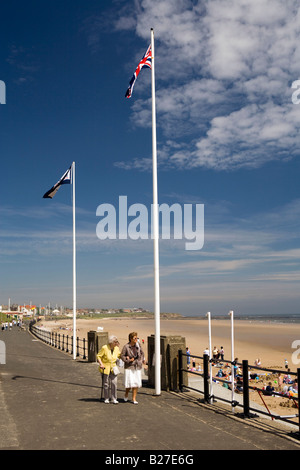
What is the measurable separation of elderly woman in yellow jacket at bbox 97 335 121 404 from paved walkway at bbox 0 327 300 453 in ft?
1.04

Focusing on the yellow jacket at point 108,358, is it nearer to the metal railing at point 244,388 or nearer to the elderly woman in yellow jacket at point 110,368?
the elderly woman in yellow jacket at point 110,368

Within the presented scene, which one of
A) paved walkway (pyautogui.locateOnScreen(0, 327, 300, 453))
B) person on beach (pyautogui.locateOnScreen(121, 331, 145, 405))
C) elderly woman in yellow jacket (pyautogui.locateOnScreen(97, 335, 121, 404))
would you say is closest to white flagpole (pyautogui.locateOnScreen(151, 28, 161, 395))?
paved walkway (pyautogui.locateOnScreen(0, 327, 300, 453))

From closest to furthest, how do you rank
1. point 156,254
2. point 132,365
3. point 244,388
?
point 244,388 → point 132,365 → point 156,254

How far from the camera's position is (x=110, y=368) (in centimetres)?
973

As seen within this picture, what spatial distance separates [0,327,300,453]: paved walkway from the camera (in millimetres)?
6539

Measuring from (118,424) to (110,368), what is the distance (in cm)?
208

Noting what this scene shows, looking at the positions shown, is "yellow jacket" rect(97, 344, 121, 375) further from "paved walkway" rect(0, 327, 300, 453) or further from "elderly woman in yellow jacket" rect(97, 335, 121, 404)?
"paved walkway" rect(0, 327, 300, 453)

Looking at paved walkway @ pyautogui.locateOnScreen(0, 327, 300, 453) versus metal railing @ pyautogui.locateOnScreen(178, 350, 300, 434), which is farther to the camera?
metal railing @ pyautogui.locateOnScreen(178, 350, 300, 434)

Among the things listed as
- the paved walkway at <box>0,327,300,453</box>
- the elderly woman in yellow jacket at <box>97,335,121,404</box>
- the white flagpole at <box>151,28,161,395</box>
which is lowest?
the paved walkway at <box>0,327,300,453</box>

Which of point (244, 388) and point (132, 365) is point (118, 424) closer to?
point (132, 365)

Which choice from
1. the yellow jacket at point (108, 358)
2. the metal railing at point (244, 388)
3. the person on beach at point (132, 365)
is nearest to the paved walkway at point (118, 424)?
the metal railing at point (244, 388)

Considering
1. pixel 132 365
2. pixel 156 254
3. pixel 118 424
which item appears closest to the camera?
pixel 118 424

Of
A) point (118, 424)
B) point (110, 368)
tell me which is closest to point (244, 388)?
point (118, 424)

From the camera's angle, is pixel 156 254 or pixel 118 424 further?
pixel 156 254
